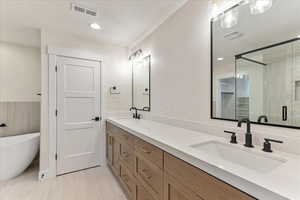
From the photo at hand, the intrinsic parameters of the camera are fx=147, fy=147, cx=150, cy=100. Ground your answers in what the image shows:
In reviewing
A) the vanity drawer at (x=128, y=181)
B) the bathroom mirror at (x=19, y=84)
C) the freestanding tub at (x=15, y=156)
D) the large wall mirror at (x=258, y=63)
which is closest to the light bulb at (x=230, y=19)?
the large wall mirror at (x=258, y=63)

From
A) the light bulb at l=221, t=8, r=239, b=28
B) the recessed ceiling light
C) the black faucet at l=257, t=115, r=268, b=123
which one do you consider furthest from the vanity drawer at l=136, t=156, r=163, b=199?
the recessed ceiling light

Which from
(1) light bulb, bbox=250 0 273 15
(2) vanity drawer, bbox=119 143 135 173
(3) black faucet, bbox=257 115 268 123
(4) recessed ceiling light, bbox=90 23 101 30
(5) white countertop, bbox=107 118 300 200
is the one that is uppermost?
(4) recessed ceiling light, bbox=90 23 101 30

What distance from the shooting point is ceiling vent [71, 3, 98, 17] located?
5.87 ft

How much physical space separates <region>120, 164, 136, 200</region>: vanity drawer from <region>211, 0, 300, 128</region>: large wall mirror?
1.12 meters

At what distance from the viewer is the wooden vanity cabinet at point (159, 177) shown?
714 millimetres

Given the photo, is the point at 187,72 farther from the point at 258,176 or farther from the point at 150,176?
the point at 258,176

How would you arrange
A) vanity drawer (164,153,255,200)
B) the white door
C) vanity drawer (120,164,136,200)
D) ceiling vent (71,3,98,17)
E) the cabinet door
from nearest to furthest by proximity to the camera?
vanity drawer (164,153,255,200) < the cabinet door < vanity drawer (120,164,136,200) < ceiling vent (71,3,98,17) < the white door

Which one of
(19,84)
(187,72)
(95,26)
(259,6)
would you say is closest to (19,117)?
(19,84)

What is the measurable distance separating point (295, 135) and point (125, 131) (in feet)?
5.03

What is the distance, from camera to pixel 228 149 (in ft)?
3.59

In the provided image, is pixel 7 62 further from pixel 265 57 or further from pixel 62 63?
pixel 265 57

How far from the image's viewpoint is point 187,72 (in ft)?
5.54

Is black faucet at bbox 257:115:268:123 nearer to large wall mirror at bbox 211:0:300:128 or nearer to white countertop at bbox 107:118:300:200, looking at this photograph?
large wall mirror at bbox 211:0:300:128

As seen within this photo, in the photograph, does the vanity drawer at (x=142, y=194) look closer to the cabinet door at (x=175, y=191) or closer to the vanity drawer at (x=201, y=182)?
the cabinet door at (x=175, y=191)
